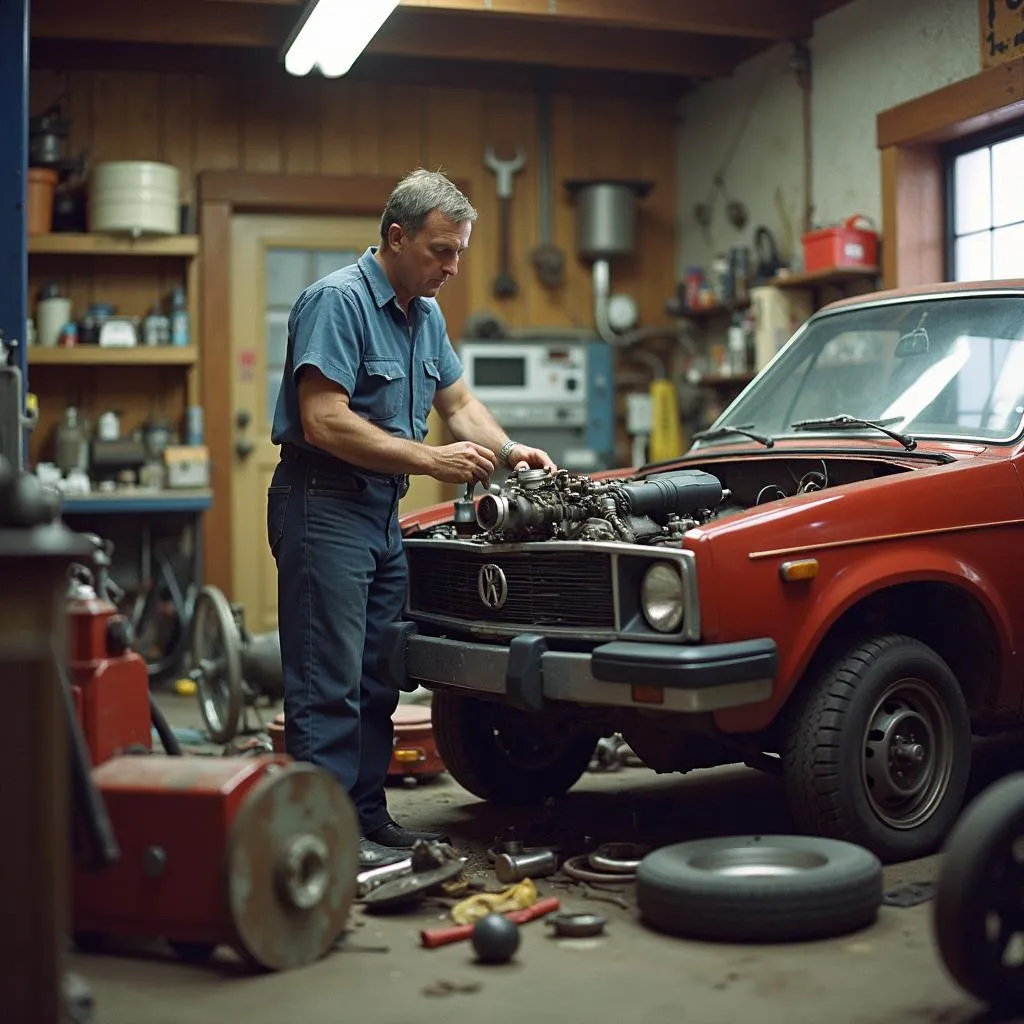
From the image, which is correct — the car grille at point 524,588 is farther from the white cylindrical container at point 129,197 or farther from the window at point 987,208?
the white cylindrical container at point 129,197

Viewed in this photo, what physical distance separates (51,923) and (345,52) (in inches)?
231

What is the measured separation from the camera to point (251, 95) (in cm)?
861

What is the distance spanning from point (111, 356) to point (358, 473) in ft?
15.1

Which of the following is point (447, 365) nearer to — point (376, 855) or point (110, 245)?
point (376, 855)

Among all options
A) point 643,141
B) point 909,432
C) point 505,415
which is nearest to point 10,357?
point 909,432

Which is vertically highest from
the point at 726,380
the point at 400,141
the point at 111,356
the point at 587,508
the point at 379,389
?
the point at 400,141

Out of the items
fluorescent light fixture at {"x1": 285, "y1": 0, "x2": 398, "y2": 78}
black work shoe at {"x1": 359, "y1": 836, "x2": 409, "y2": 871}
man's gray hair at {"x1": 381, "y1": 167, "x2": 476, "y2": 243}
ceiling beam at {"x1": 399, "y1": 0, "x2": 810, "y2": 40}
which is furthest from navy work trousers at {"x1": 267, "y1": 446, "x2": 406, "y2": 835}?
ceiling beam at {"x1": 399, "y1": 0, "x2": 810, "y2": 40}

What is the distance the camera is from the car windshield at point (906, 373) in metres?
4.20

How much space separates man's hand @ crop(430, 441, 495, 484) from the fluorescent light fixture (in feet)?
11.0

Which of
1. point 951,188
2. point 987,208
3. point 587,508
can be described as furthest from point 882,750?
point 951,188

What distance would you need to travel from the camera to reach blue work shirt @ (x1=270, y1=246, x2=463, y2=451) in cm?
388

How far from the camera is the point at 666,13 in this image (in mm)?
7543

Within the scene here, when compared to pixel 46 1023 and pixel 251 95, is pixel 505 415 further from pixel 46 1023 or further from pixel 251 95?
pixel 46 1023

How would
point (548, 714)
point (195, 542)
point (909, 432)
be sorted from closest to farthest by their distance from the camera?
1. point (548, 714)
2. point (909, 432)
3. point (195, 542)
